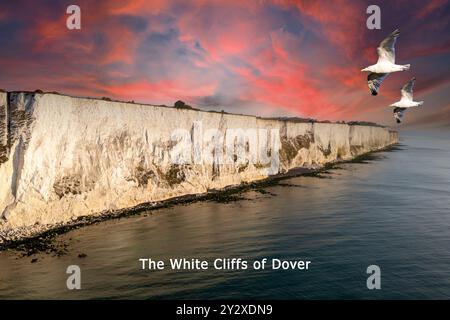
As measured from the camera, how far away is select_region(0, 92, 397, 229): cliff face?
66.7 feet

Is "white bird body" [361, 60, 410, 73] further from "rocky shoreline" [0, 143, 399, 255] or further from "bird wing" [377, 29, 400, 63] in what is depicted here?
"rocky shoreline" [0, 143, 399, 255]

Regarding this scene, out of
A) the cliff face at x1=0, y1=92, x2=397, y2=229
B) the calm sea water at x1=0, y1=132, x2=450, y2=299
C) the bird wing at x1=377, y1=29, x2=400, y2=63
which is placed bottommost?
the calm sea water at x1=0, y1=132, x2=450, y2=299

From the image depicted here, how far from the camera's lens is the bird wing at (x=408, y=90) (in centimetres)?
1187

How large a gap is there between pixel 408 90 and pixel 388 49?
2.35 meters

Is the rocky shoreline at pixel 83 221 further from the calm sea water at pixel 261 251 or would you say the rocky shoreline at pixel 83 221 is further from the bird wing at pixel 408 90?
the bird wing at pixel 408 90

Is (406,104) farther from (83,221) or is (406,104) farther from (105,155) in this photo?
(105,155)

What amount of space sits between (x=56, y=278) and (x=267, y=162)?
3365 centimetres

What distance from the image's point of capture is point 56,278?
46.2 ft

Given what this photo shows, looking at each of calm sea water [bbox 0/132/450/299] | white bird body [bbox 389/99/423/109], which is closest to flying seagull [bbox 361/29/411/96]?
white bird body [bbox 389/99/423/109]

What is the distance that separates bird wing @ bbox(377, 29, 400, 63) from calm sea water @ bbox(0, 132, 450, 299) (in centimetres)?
788

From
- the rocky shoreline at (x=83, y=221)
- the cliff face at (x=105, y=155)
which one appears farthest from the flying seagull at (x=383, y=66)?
the cliff face at (x=105, y=155)
